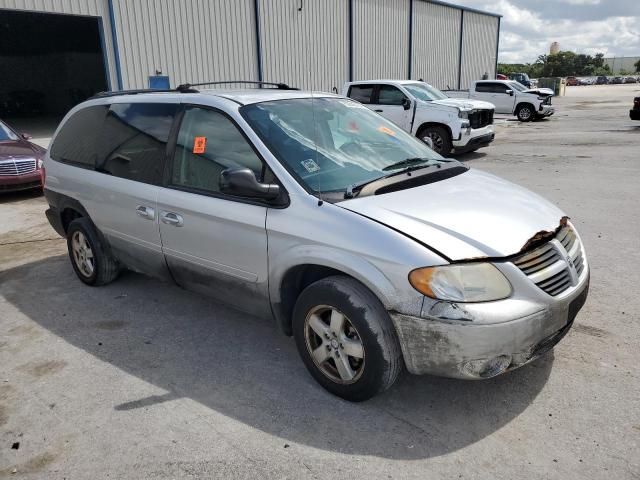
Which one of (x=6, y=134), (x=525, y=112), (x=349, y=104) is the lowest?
(x=525, y=112)

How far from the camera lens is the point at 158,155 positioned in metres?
3.97

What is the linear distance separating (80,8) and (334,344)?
1320 cm

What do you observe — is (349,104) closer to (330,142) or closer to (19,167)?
(330,142)

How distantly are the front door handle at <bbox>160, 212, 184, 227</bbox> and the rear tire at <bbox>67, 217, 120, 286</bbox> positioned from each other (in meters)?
1.16

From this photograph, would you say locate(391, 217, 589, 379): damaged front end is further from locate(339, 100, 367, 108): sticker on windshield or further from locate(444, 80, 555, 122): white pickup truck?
locate(444, 80, 555, 122): white pickup truck

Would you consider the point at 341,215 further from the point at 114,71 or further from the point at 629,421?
the point at 114,71

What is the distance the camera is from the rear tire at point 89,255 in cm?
471

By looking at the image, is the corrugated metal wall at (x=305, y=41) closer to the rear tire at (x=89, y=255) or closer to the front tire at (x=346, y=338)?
the rear tire at (x=89, y=255)

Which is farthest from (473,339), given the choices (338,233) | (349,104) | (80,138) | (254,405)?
(80,138)

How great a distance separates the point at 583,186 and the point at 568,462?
290 inches

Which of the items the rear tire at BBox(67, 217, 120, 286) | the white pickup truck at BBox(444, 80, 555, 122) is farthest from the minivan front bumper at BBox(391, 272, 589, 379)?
the white pickup truck at BBox(444, 80, 555, 122)

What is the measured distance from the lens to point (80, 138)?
4.88 meters

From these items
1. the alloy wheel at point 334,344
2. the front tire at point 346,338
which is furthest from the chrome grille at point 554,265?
the alloy wheel at point 334,344

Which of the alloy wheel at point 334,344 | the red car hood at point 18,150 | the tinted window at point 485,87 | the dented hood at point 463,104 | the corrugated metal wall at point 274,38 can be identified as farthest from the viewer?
the tinted window at point 485,87
